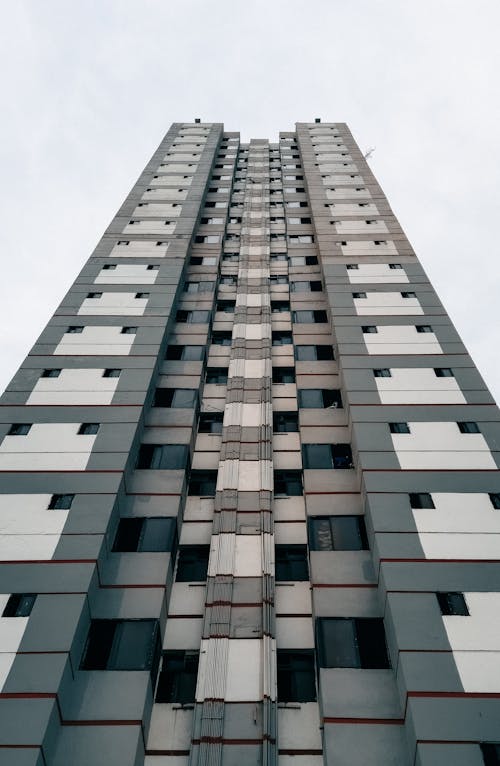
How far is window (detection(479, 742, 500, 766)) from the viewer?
44.1ft

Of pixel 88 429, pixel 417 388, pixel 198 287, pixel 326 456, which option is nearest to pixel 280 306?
pixel 198 287

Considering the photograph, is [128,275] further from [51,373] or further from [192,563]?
[192,563]

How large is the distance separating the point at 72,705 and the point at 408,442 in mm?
15971

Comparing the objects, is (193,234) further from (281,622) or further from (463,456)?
(281,622)

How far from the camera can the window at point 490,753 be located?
13445mm

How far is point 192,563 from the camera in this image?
2089 centimetres

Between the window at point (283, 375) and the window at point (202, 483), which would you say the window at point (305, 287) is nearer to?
the window at point (283, 375)

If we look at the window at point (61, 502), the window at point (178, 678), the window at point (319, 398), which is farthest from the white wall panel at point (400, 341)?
the window at point (178, 678)

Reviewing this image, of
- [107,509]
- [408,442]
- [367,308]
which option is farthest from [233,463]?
[367,308]

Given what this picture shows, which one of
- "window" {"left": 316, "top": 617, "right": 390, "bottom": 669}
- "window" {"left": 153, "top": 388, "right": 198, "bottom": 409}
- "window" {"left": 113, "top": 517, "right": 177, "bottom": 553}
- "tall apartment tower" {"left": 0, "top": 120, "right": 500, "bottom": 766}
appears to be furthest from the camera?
"window" {"left": 153, "top": 388, "right": 198, "bottom": 409}

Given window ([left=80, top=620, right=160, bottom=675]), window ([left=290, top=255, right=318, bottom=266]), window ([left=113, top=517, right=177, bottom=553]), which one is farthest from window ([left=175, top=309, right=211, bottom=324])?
window ([left=80, top=620, right=160, bottom=675])

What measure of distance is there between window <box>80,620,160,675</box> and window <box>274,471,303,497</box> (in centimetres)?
835

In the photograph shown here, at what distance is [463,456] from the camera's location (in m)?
21.9

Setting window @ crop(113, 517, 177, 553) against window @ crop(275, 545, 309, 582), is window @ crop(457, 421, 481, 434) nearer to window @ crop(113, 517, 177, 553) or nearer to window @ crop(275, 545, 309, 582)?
window @ crop(275, 545, 309, 582)
